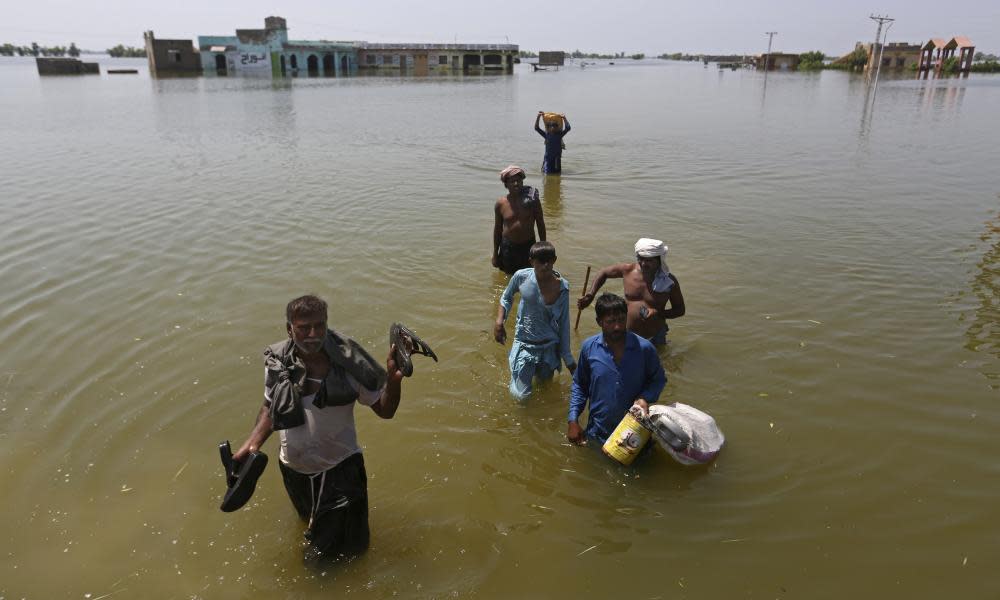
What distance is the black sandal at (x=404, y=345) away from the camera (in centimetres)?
291

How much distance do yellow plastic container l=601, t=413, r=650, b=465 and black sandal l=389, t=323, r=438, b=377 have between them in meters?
1.62

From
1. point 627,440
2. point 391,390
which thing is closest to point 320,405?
point 391,390

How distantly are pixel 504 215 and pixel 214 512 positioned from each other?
432cm

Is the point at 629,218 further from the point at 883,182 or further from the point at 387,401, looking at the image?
the point at 387,401

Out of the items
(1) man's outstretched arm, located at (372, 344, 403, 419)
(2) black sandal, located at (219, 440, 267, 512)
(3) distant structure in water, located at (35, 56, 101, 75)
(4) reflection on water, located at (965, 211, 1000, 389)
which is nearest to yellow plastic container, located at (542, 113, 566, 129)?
(4) reflection on water, located at (965, 211, 1000, 389)

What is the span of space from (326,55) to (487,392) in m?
84.4

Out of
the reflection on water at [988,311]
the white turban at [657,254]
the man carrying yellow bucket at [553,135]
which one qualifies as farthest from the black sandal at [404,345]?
the man carrying yellow bucket at [553,135]

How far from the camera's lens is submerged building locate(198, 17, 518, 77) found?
71.5m

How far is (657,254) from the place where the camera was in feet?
16.3

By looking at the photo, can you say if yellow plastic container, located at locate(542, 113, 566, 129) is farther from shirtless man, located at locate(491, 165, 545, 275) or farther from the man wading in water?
the man wading in water

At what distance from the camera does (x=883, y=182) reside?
14531 millimetres

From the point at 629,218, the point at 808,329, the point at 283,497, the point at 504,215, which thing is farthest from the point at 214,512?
the point at 629,218

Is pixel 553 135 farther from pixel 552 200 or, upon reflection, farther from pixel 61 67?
pixel 61 67

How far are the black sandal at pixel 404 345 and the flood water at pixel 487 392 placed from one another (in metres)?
1.46
